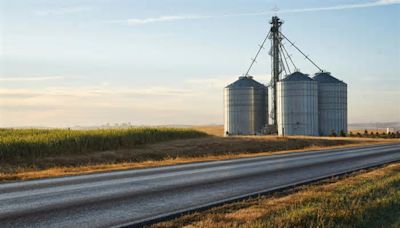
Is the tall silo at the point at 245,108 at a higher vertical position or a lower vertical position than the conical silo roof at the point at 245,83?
lower

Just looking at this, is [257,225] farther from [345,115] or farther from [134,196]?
[345,115]

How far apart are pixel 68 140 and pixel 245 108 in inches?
1431

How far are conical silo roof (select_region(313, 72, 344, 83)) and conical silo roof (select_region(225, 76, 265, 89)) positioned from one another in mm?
6891

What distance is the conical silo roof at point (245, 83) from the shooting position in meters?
64.6

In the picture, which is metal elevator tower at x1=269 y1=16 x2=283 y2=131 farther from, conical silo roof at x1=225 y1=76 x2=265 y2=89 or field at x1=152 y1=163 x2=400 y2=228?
field at x1=152 y1=163 x2=400 y2=228

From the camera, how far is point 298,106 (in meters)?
57.8

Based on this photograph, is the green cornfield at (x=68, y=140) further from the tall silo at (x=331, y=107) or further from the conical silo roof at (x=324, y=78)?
the conical silo roof at (x=324, y=78)

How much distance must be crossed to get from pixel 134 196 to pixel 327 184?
5.74m

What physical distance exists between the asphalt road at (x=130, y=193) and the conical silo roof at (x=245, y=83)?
1837 inches

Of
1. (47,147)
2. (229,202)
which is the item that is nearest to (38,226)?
(229,202)

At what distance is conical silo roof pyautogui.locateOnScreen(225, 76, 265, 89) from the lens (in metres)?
64.6

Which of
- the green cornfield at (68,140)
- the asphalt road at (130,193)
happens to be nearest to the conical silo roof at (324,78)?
the green cornfield at (68,140)

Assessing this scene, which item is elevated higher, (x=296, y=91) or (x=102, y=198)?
(x=296, y=91)

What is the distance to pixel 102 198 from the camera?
35.5 feet
